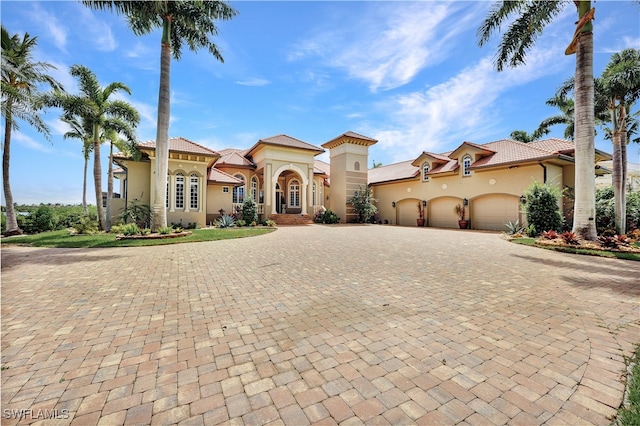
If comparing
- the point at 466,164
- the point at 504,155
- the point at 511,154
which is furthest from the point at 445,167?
the point at 511,154

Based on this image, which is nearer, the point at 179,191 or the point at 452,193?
the point at 179,191

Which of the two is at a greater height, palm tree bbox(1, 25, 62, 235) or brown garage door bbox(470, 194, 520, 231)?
palm tree bbox(1, 25, 62, 235)

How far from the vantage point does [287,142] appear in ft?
85.8

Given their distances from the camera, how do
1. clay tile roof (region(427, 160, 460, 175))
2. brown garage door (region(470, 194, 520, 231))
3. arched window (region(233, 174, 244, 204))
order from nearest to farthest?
brown garage door (region(470, 194, 520, 231))
clay tile roof (region(427, 160, 460, 175))
arched window (region(233, 174, 244, 204))

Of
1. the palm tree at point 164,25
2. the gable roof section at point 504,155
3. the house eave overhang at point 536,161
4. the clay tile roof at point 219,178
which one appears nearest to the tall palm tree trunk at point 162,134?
the palm tree at point 164,25

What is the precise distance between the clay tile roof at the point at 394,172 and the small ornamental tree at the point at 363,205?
10.1 feet

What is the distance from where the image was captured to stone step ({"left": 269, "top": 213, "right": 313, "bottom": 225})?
2433 centimetres

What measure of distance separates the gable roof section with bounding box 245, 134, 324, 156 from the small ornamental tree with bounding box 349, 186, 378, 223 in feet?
19.2

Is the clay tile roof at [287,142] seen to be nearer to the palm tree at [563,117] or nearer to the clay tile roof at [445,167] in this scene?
the clay tile roof at [445,167]

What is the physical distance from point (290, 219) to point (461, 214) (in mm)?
14309

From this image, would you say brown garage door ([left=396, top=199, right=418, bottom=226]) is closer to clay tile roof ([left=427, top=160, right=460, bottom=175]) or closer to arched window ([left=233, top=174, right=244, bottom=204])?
clay tile roof ([left=427, top=160, right=460, bottom=175])

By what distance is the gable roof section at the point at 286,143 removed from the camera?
975 inches

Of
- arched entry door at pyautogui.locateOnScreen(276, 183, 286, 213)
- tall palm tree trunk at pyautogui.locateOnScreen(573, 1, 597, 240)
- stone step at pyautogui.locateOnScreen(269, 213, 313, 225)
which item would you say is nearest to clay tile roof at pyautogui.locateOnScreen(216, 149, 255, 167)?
arched entry door at pyautogui.locateOnScreen(276, 183, 286, 213)

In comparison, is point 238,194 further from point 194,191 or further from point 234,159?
point 194,191
